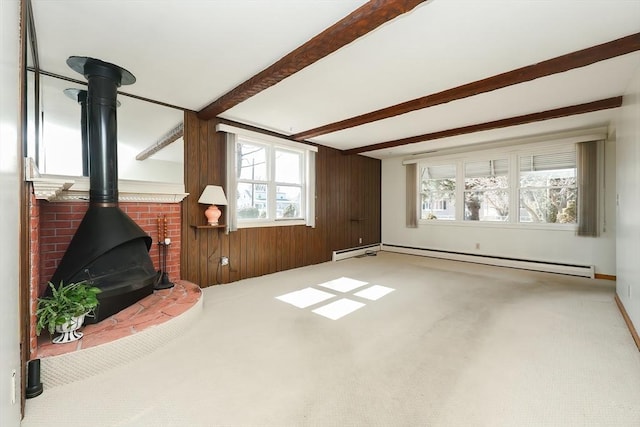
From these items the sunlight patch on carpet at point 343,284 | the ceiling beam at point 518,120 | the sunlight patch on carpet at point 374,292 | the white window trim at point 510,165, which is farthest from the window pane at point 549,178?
the sunlight patch on carpet at point 343,284

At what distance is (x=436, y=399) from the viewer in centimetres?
162

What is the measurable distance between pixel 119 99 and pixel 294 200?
2.90 metres

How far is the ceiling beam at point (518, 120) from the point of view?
3.31 m

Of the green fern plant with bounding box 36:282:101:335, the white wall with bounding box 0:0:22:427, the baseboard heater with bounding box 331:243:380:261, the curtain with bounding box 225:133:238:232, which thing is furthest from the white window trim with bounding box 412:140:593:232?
the white wall with bounding box 0:0:22:427

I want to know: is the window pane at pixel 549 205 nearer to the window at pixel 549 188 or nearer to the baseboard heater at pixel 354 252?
the window at pixel 549 188

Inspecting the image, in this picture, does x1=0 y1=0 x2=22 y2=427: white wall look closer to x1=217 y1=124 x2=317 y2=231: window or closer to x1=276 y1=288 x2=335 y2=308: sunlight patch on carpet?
x1=276 y1=288 x2=335 y2=308: sunlight patch on carpet

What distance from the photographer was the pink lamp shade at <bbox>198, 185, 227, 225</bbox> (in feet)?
11.9

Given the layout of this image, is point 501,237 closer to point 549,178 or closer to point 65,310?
point 549,178

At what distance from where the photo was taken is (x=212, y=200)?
3.66 m

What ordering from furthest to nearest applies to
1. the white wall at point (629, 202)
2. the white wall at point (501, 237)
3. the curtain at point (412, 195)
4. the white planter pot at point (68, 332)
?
the curtain at point (412, 195)
the white wall at point (501, 237)
the white wall at point (629, 202)
the white planter pot at point (68, 332)

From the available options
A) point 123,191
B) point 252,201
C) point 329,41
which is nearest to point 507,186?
point 252,201

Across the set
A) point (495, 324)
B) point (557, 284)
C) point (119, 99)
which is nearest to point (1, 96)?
point (119, 99)

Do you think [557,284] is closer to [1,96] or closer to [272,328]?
[272,328]

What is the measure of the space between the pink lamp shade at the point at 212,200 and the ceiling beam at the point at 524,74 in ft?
7.36
